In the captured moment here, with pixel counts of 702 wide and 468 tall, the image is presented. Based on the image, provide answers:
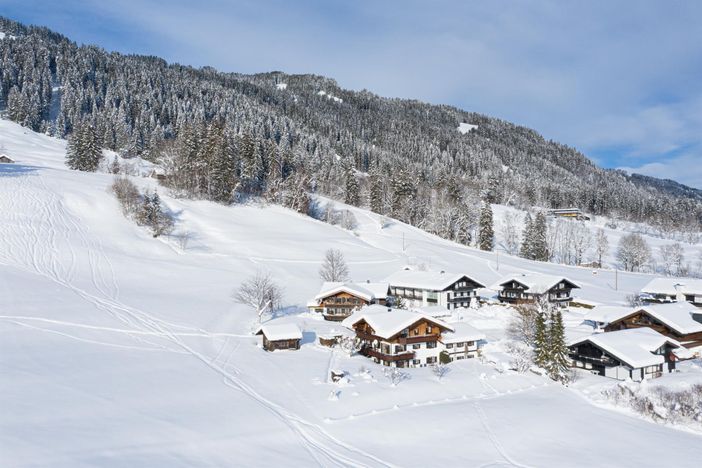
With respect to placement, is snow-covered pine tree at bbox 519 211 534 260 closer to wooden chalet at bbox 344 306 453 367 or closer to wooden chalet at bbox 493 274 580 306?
wooden chalet at bbox 493 274 580 306

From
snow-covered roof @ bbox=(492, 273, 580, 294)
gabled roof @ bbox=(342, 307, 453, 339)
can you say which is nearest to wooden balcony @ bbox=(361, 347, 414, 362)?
gabled roof @ bbox=(342, 307, 453, 339)

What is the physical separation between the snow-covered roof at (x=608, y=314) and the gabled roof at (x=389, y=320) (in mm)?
19045

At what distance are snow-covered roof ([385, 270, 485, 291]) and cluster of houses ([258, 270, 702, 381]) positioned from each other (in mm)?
130

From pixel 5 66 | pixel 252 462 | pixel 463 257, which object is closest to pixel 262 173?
pixel 463 257

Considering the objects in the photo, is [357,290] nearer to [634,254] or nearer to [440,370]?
[440,370]

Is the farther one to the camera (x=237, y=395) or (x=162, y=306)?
(x=162, y=306)

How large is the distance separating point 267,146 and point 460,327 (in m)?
73.3

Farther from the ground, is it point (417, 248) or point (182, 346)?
point (417, 248)

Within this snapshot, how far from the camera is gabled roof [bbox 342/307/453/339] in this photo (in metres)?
37.7

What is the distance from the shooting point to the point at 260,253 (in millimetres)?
67125

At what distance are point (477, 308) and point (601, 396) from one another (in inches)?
1015

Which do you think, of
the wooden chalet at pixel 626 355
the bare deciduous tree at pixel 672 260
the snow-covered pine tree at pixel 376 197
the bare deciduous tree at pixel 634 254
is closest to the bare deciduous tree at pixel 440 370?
the wooden chalet at pixel 626 355

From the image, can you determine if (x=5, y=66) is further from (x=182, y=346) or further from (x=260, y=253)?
(x=182, y=346)

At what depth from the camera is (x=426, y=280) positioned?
57938mm
